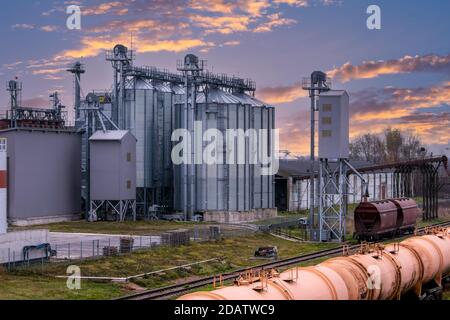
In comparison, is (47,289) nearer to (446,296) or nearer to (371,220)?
(446,296)

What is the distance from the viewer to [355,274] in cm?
2241

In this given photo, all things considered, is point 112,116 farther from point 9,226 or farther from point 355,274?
point 355,274

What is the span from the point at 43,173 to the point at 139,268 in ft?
109

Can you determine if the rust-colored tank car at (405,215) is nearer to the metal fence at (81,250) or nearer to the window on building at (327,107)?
the window on building at (327,107)

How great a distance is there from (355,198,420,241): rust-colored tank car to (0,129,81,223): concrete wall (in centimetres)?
3262

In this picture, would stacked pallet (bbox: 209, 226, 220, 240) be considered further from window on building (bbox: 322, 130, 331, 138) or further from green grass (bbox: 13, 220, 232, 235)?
window on building (bbox: 322, 130, 331, 138)

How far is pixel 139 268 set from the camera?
41906mm

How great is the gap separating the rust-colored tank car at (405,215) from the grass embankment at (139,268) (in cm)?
1032

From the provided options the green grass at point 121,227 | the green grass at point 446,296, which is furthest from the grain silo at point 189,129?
the green grass at point 446,296

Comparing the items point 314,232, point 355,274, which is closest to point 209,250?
point 314,232

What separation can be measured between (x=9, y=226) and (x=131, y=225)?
479 inches

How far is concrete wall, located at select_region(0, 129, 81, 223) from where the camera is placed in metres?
68.1


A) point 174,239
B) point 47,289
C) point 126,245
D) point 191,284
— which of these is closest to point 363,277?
point 191,284

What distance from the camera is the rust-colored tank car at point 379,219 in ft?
193
